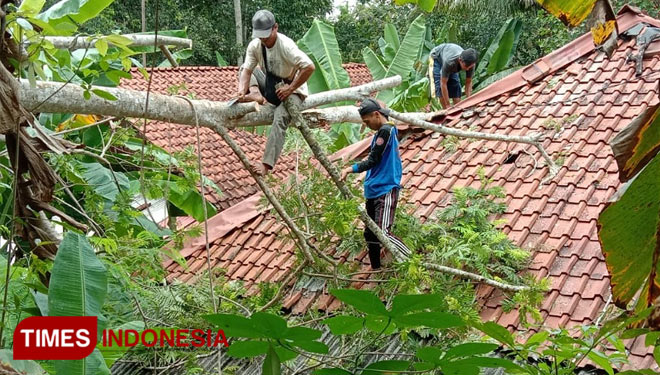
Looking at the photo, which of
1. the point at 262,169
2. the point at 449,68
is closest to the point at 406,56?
the point at 449,68

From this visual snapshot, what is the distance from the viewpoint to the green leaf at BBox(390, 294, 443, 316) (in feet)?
3.85

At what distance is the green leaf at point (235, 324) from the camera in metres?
1.18

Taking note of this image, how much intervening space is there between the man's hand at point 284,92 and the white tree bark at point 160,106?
184 millimetres

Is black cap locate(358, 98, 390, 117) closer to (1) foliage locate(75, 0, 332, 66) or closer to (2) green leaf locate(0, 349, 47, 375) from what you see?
(2) green leaf locate(0, 349, 47, 375)

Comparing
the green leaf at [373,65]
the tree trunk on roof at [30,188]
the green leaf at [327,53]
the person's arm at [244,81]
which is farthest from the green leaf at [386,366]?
the green leaf at [373,65]

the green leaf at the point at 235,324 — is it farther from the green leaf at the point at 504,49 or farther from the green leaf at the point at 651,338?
the green leaf at the point at 504,49

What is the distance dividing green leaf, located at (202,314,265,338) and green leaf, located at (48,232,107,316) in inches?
50.6

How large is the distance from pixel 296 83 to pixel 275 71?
0.27 m

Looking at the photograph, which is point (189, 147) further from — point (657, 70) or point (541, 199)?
point (657, 70)

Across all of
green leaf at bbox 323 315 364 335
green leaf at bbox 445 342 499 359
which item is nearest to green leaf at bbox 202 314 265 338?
green leaf at bbox 323 315 364 335

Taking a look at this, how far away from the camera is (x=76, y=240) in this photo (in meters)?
2.47

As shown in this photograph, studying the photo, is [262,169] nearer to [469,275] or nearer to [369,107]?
[369,107]

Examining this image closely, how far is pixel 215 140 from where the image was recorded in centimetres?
1242

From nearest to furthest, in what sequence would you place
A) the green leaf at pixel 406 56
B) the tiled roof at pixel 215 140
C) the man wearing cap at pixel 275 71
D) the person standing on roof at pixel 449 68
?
1. the man wearing cap at pixel 275 71
2. the person standing on roof at pixel 449 68
3. the green leaf at pixel 406 56
4. the tiled roof at pixel 215 140
